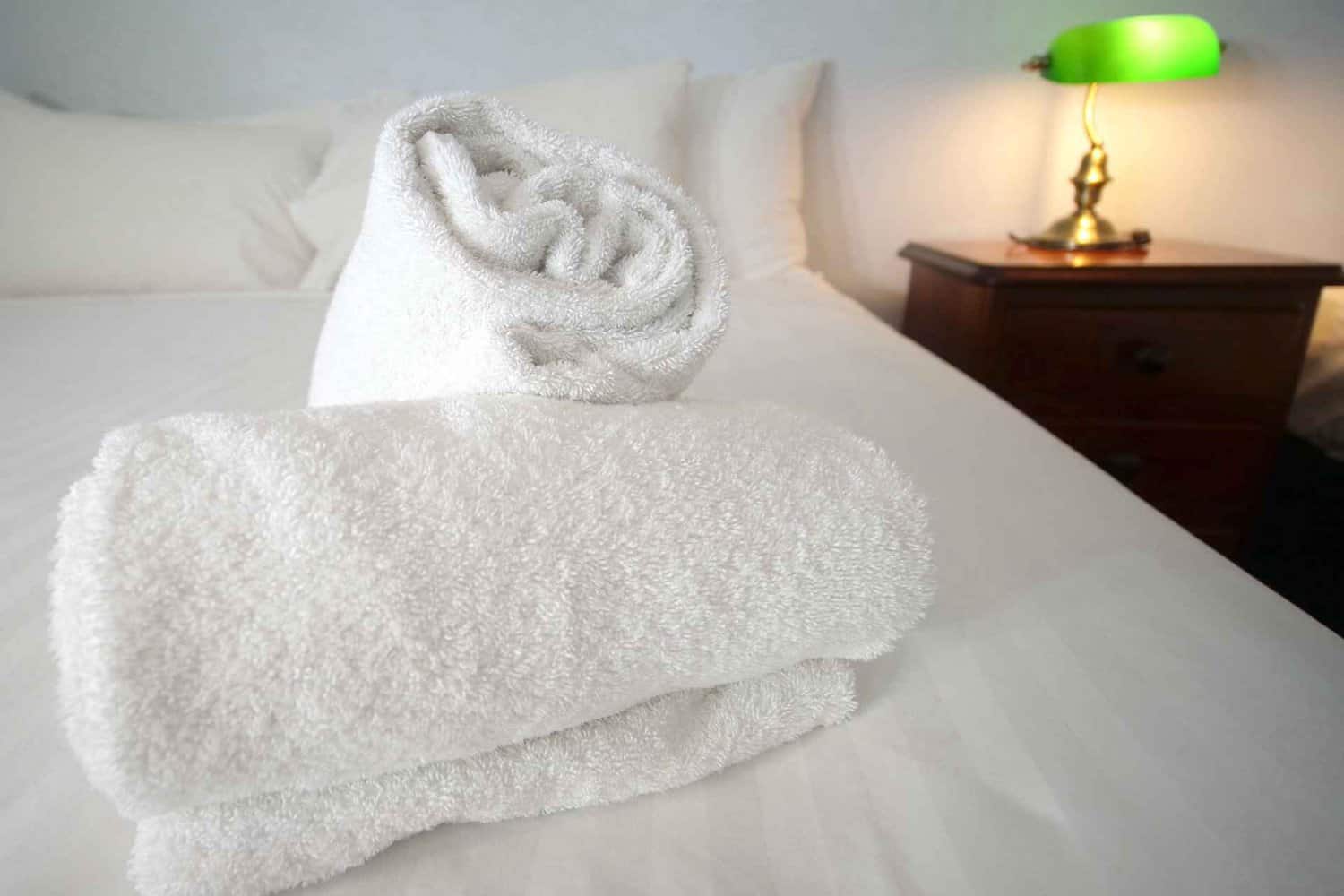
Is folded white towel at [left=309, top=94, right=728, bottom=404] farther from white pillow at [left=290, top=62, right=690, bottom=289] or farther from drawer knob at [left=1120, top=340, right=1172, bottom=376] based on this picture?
drawer knob at [left=1120, top=340, right=1172, bottom=376]

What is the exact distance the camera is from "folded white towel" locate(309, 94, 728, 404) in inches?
14.8

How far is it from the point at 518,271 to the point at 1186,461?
1.34 m

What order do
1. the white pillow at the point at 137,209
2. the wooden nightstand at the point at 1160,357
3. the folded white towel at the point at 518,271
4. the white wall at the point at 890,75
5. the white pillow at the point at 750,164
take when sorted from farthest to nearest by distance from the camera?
the white wall at the point at 890,75 → the white pillow at the point at 750,164 → the wooden nightstand at the point at 1160,357 → the white pillow at the point at 137,209 → the folded white towel at the point at 518,271

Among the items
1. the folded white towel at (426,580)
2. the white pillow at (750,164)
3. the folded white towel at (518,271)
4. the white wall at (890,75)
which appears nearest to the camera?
the folded white towel at (426,580)

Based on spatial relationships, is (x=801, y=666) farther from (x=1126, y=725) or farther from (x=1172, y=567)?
(x=1172, y=567)

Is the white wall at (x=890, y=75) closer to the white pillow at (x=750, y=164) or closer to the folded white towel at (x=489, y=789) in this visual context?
the white pillow at (x=750, y=164)

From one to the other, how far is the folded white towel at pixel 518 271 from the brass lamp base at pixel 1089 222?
4.04 feet

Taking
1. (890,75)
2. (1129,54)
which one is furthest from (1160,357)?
(890,75)

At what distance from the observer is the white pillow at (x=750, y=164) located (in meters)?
1.35

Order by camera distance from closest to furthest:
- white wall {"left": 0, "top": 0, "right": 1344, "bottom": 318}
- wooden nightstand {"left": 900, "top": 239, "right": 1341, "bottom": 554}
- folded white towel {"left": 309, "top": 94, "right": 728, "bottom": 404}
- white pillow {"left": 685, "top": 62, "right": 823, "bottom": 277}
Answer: folded white towel {"left": 309, "top": 94, "right": 728, "bottom": 404}, wooden nightstand {"left": 900, "top": 239, "right": 1341, "bottom": 554}, white pillow {"left": 685, "top": 62, "right": 823, "bottom": 277}, white wall {"left": 0, "top": 0, "right": 1344, "bottom": 318}

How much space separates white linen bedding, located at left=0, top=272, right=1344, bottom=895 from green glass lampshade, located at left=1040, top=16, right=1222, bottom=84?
3.49 feet

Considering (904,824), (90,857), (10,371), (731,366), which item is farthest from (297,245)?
(904,824)

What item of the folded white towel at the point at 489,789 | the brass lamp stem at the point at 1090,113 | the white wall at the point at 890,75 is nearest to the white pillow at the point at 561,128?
the white wall at the point at 890,75

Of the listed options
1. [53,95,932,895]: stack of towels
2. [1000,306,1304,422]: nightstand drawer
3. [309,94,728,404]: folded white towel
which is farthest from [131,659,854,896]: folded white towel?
[1000,306,1304,422]: nightstand drawer
